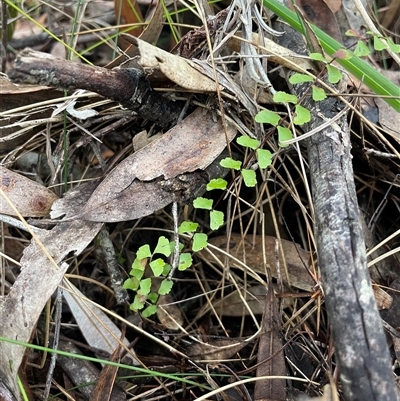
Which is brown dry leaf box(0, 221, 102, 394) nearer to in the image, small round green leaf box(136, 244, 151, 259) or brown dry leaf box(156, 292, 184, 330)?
small round green leaf box(136, 244, 151, 259)

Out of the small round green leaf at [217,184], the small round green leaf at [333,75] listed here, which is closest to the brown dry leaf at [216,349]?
the small round green leaf at [217,184]

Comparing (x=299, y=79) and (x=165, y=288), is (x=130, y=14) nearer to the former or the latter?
(x=299, y=79)

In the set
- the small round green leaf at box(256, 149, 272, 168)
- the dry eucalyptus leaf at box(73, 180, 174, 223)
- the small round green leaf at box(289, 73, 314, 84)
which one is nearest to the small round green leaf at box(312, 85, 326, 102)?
the small round green leaf at box(289, 73, 314, 84)

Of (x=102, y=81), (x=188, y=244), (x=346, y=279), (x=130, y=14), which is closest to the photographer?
(x=346, y=279)

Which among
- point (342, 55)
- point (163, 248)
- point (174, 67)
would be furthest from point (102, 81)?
point (342, 55)

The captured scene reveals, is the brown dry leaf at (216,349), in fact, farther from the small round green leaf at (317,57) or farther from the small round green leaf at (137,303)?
the small round green leaf at (317,57)

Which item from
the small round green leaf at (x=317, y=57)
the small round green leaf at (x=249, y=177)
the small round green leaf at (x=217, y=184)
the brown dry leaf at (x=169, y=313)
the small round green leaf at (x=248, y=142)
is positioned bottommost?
the brown dry leaf at (x=169, y=313)

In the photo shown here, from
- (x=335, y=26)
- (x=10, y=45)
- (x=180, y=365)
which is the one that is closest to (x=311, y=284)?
(x=180, y=365)
